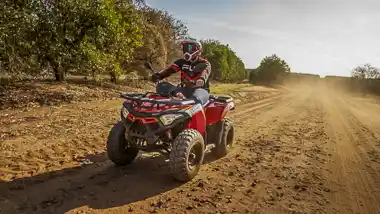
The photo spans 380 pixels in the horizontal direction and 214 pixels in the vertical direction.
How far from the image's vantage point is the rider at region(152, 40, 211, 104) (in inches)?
227

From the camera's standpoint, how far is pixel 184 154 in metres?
4.53

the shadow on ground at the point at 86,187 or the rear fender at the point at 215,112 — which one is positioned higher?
the rear fender at the point at 215,112


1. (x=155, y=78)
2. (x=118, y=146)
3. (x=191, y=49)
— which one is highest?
(x=191, y=49)

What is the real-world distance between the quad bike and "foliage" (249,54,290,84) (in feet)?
219

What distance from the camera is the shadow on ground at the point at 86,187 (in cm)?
384

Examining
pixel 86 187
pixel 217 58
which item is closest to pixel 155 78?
pixel 86 187

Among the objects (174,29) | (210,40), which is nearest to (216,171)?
(174,29)

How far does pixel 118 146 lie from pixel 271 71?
225 feet

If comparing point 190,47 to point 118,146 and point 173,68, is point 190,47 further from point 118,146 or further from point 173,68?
point 118,146

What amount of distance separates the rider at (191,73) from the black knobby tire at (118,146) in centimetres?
106

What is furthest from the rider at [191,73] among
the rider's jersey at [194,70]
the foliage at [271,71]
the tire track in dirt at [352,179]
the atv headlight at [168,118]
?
the foliage at [271,71]

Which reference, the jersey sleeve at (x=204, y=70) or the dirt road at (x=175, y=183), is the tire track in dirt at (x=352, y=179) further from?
the jersey sleeve at (x=204, y=70)

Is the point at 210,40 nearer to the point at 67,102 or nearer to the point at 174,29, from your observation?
the point at 174,29

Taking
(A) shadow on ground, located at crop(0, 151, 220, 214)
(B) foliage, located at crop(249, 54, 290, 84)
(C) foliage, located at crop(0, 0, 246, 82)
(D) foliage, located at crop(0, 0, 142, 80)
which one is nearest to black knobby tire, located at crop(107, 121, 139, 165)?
(A) shadow on ground, located at crop(0, 151, 220, 214)
